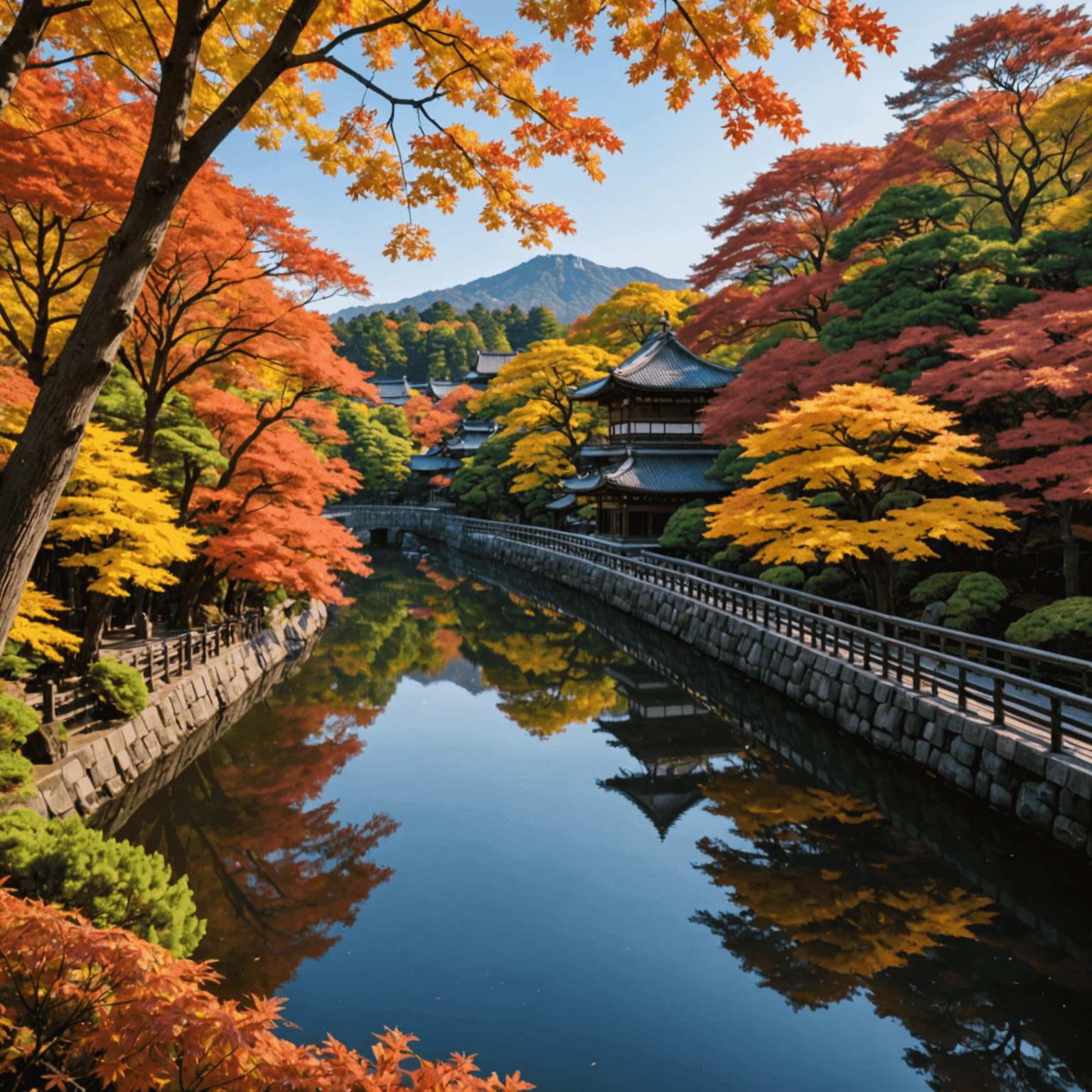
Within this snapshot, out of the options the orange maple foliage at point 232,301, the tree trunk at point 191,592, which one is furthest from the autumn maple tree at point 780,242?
the tree trunk at point 191,592

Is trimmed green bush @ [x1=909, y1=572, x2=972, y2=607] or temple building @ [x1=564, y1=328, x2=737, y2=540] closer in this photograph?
trimmed green bush @ [x1=909, y1=572, x2=972, y2=607]

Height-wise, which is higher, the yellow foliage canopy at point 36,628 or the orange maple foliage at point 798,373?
the orange maple foliage at point 798,373

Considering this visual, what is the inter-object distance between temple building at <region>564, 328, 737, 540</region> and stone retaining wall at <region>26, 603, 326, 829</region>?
15.7m

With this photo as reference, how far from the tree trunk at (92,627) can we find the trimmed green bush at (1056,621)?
13.9 m

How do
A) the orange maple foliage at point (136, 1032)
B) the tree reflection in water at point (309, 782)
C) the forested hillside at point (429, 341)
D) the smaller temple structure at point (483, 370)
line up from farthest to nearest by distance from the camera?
the forested hillside at point (429, 341), the smaller temple structure at point (483, 370), the tree reflection in water at point (309, 782), the orange maple foliage at point (136, 1032)

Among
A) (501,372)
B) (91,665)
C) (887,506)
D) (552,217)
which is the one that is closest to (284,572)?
(91,665)

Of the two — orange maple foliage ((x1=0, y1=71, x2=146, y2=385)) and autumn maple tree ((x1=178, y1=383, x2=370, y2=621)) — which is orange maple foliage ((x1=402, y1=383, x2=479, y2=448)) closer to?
autumn maple tree ((x1=178, y1=383, x2=370, y2=621))

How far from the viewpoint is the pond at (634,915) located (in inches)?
215

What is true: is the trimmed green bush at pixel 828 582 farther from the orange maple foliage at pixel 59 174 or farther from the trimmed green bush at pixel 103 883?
the orange maple foliage at pixel 59 174

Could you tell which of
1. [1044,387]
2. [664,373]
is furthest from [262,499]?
[664,373]

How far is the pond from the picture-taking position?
5.45 metres

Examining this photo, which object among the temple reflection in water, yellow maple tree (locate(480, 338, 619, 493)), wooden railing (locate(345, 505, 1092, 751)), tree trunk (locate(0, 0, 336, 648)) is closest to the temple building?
yellow maple tree (locate(480, 338, 619, 493))

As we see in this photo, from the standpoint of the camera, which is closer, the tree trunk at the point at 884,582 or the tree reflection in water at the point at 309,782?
the tree reflection in water at the point at 309,782

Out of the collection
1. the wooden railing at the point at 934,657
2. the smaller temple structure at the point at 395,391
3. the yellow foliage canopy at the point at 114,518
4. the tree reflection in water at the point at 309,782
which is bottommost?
the tree reflection in water at the point at 309,782
